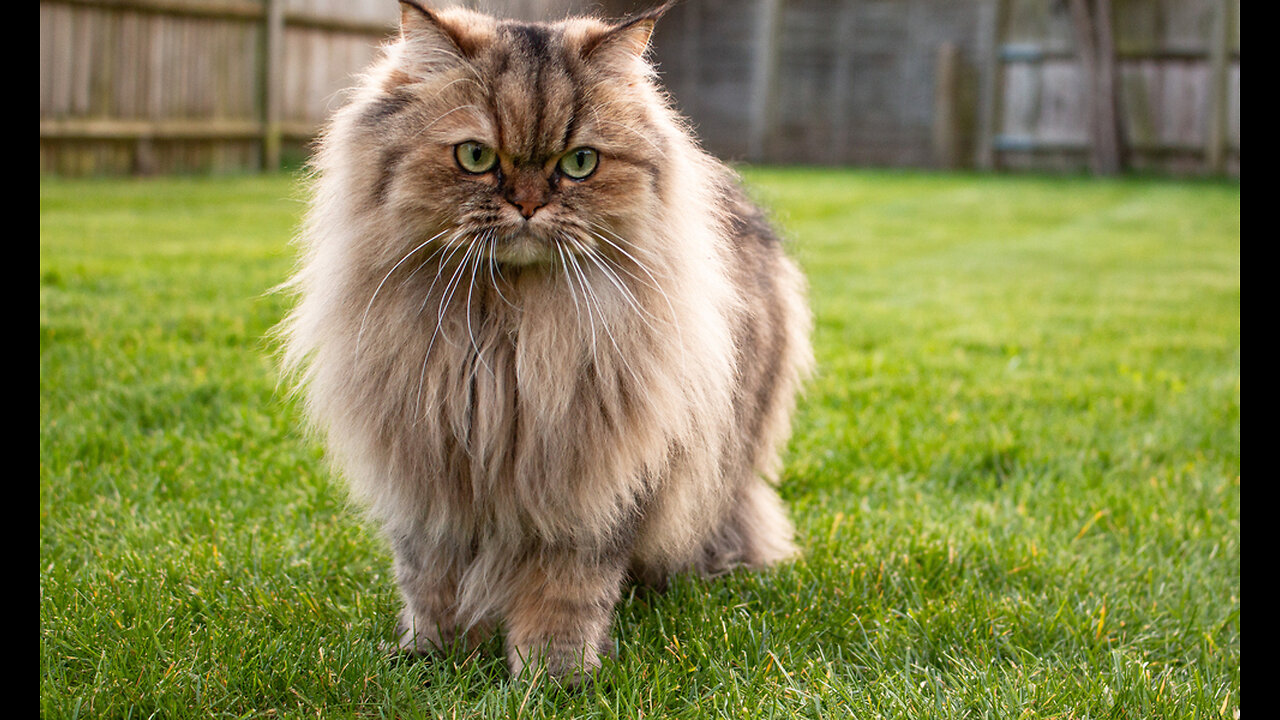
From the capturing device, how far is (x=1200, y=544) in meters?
2.71

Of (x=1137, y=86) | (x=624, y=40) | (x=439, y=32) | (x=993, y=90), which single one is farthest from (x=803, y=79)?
(x=439, y=32)

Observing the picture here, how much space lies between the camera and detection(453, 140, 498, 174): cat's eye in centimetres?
172

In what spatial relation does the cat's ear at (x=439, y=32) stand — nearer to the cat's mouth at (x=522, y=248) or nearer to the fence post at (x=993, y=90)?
the cat's mouth at (x=522, y=248)

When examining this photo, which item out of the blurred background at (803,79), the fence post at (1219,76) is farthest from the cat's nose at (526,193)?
the fence post at (1219,76)

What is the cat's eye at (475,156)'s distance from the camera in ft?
5.64

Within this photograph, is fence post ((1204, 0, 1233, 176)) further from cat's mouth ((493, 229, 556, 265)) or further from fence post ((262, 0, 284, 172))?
cat's mouth ((493, 229, 556, 265))

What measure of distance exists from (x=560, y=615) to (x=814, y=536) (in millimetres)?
949

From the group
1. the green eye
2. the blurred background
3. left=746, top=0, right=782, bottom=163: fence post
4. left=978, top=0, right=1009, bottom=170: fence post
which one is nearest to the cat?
the green eye

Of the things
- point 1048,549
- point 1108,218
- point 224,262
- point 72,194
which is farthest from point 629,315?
point 1108,218

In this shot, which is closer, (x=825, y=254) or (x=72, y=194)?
(x=825, y=254)

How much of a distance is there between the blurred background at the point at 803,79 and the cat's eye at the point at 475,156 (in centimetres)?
529

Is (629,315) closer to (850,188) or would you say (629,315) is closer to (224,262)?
(224,262)

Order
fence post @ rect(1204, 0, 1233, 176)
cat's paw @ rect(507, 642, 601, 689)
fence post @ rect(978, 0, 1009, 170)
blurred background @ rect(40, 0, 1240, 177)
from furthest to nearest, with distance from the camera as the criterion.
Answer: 1. fence post @ rect(978, 0, 1009, 170)
2. fence post @ rect(1204, 0, 1233, 176)
3. blurred background @ rect(40, 0, 1240, 177)
4. cat's paw @ rect(507, 642, 601, 689)
